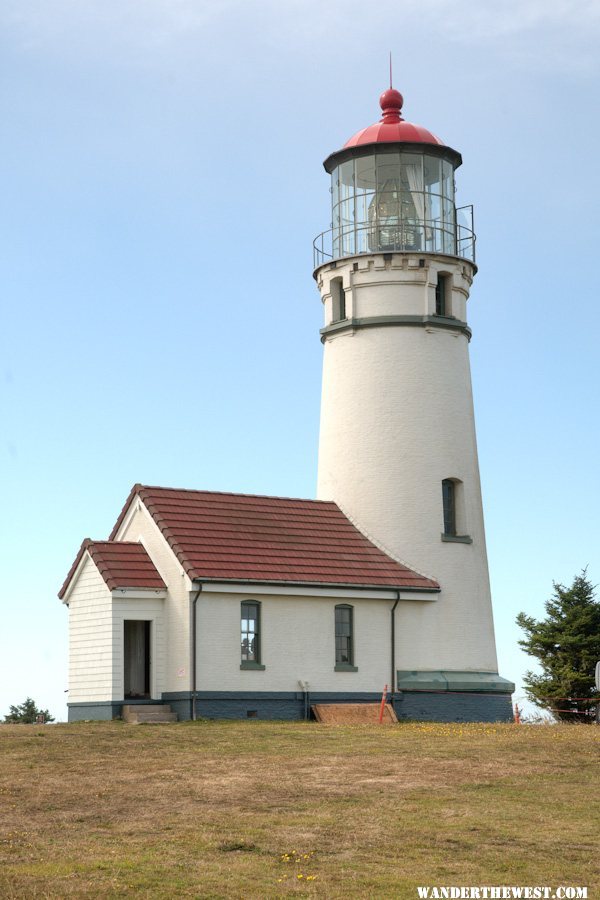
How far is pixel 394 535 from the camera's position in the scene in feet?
118

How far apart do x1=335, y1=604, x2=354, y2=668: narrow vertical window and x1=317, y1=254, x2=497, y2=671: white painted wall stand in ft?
6.51

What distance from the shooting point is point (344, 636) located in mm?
33938

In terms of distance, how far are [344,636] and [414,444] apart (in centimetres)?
570

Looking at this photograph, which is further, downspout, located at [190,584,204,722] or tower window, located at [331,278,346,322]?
tower window, located at [331,278,346,322]

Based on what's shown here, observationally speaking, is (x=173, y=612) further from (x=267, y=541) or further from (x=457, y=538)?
(x=457, y=538)

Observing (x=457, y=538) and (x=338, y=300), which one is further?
(x=338, y=300)

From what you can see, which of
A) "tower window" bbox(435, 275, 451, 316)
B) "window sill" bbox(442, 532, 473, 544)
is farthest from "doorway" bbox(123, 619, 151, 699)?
"tower window" bbox(435, 275, 451, 316)

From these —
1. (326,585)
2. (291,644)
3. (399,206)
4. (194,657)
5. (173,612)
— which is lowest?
(194,657)

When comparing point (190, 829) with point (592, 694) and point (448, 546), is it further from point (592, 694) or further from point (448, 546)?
point (592, 694)

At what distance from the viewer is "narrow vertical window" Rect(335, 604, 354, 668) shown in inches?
1328

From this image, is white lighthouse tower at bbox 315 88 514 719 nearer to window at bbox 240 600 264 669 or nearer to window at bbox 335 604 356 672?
window at bbox 335 604 356 672

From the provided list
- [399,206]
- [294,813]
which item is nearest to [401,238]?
[399,206]

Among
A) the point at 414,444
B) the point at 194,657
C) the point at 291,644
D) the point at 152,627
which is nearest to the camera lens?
the point at 194,657

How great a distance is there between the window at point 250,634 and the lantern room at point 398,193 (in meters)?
10.9
